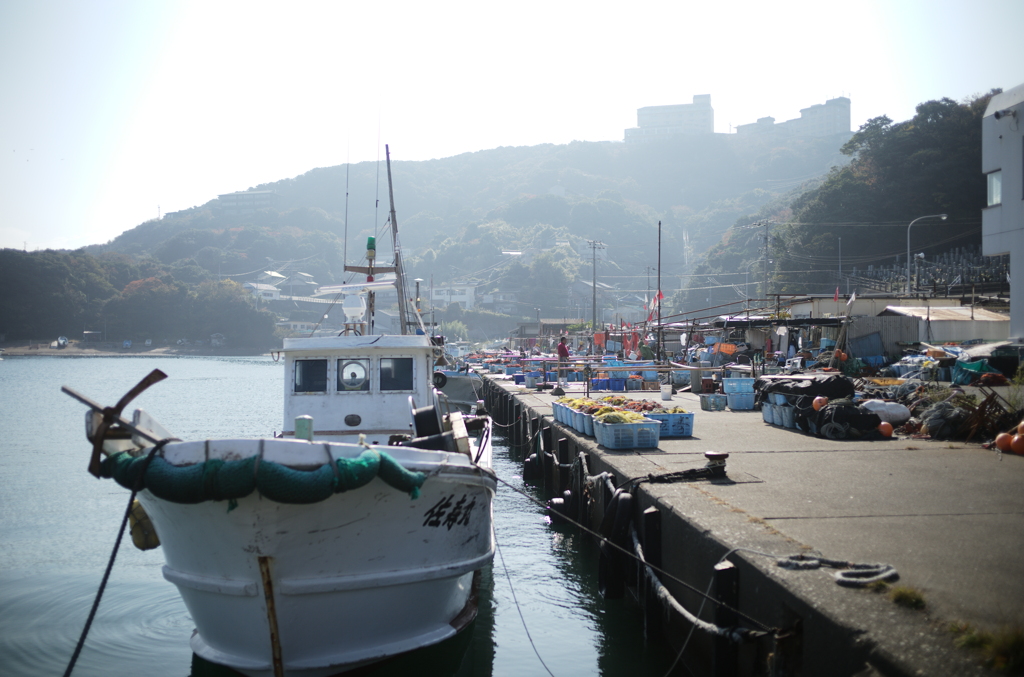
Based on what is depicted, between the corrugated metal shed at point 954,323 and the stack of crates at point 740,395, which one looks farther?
the corrugated metal shed at point 954,323

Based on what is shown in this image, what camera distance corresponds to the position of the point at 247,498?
483cm

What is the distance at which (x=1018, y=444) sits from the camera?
28.7ft

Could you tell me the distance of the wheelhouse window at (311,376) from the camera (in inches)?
383

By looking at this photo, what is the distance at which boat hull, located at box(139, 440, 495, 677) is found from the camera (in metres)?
5.04

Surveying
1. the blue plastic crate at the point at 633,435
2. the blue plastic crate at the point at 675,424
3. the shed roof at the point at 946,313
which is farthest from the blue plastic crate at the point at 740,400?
the shed roof at the point at 946,313

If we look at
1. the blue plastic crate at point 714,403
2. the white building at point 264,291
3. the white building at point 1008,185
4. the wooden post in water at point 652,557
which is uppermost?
the white building at point 264,291

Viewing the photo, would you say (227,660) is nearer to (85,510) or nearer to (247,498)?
(247,498)

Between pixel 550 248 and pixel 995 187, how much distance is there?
14922 cm

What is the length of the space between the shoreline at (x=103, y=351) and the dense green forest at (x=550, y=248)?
1.96 meters

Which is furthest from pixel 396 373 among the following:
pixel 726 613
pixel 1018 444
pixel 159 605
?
pixel 1018 444

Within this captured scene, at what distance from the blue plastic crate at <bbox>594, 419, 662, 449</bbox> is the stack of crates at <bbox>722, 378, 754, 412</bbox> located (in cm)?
655

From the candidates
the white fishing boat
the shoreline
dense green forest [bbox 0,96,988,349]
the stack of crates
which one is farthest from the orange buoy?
the shoreline

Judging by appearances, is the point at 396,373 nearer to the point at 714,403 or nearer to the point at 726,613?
the point at 726,613

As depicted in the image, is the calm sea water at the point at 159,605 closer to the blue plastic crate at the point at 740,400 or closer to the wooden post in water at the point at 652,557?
the wooden post in water at the point at 652,557
